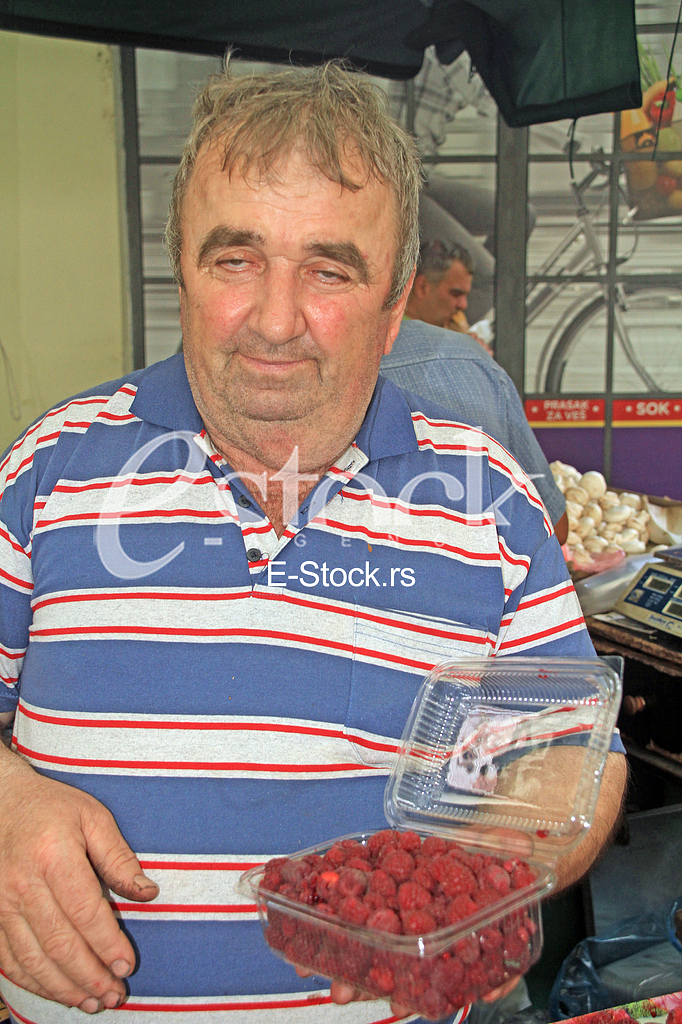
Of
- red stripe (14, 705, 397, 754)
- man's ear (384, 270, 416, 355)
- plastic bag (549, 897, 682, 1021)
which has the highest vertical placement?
man's ear (384, 270, 416, 355)

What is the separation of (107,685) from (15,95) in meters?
2.93

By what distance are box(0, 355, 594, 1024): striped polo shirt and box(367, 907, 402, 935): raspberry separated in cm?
28

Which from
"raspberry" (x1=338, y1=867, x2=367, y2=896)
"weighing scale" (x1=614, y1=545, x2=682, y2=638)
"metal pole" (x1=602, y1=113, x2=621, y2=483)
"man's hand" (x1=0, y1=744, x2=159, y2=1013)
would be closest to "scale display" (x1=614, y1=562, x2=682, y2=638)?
"weighing scale" (x1=614, y1=545, x2=682, y2=638)

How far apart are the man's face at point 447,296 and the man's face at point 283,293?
89.6 inches

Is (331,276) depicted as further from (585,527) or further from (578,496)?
(578,496)

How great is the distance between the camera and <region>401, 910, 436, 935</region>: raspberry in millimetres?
822

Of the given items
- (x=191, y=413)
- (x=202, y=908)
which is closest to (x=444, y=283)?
(x=191, y=413)

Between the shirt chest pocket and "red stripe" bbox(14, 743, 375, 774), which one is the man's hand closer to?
"red stripe" bbox(14, 743, 375, 774)

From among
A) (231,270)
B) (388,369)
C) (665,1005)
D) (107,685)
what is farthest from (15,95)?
(665,1005)

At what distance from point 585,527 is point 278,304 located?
198 centimetres

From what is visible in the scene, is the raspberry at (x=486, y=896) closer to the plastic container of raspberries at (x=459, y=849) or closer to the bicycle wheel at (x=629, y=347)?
the plastic container of raspberries at (x=459, y=849)

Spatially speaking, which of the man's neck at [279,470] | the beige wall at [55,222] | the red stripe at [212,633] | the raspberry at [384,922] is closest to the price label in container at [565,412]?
the beige wall at [55,222]

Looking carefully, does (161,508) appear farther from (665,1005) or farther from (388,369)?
(665,1005)

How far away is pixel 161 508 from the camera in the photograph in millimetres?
1184
